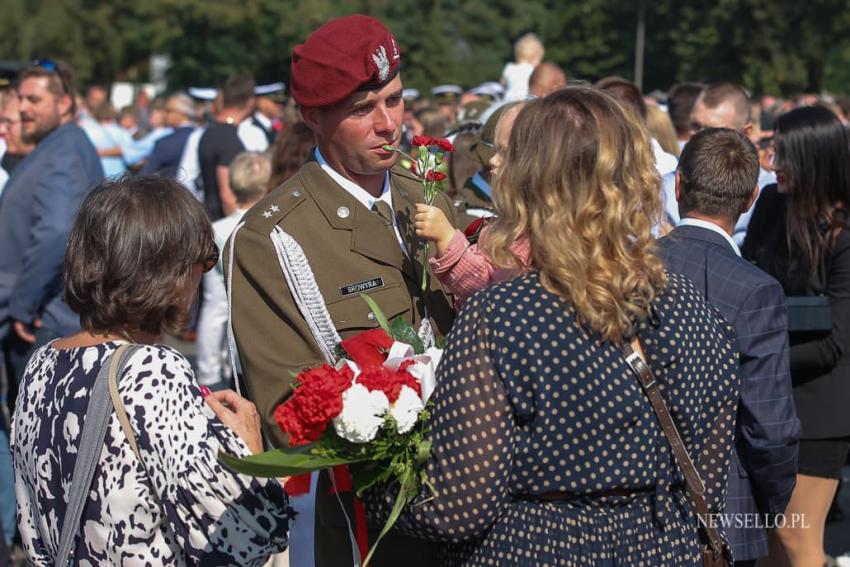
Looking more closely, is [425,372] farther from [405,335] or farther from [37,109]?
[37,109]

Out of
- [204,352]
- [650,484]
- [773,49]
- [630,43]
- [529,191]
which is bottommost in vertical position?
[630,43]

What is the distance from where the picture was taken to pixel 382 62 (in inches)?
125

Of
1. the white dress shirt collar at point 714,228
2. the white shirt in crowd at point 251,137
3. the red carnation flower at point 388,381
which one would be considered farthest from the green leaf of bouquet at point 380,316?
the white shirt in crowd at point 251,137

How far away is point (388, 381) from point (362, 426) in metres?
0.12

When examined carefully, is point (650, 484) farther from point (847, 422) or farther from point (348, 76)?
point (847, 422)

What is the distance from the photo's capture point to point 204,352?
311 inches

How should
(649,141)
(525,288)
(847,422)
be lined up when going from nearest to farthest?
(525,288) → (649,141) → (847,422)

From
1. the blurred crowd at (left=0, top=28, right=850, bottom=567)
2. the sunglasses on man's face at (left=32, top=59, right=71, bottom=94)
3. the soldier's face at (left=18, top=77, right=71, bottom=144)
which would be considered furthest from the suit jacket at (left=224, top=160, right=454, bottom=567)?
the sunglasses on man's face at (left=32, top=59, right=71, bottom=94)

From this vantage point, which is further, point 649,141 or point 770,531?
point 770,531

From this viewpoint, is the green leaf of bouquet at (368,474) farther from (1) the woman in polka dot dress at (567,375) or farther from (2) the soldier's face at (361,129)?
(2) the soldier's face at (361,129)

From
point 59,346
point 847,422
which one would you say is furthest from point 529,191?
point 847,422

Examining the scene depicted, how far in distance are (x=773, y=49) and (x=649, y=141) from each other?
144 ft

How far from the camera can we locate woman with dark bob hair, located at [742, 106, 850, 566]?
4.41m

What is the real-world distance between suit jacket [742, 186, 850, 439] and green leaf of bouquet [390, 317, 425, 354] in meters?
2.18
